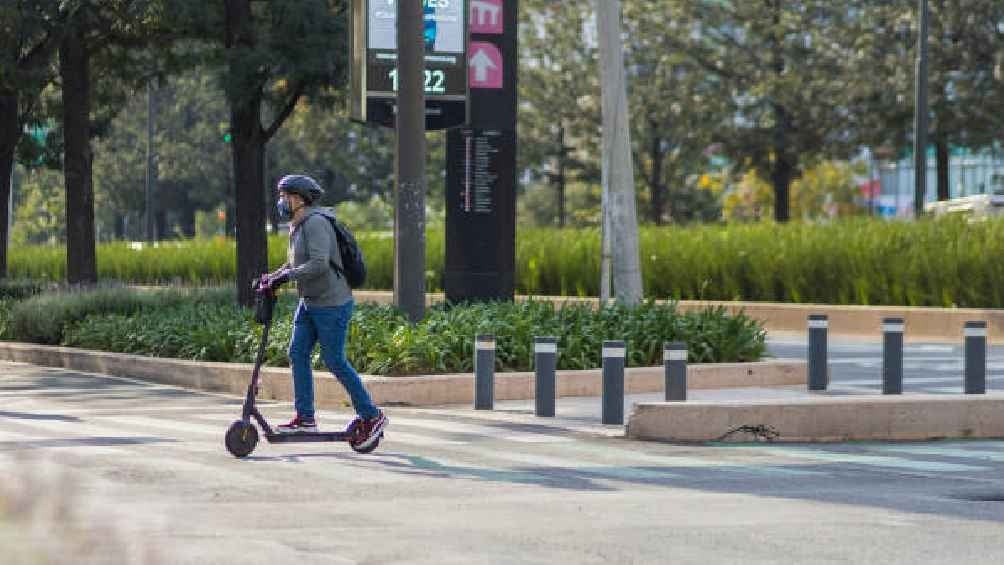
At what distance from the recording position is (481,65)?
20.1 metres

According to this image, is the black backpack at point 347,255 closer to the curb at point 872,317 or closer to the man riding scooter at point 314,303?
the man riding scooter at point 314,303

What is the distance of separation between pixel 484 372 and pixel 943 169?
3131 centimetres

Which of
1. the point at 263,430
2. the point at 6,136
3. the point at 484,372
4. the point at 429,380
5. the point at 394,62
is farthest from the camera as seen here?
the point at 6,136

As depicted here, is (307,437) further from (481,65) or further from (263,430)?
(481,65)

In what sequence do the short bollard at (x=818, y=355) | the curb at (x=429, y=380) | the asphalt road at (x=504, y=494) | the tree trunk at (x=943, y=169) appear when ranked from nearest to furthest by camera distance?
1. the asphalt road at (x=504, y=494)
2. the curb at (x=429, y=380)
3. the short bollard at (x=818, y=355)
4. the tree trunk at (x=943, y=169)

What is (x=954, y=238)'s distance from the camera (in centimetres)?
2834

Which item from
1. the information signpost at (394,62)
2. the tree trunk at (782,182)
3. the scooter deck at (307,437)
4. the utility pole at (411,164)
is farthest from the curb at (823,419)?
the tree trunk at (782,182)

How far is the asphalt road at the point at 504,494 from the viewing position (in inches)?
301

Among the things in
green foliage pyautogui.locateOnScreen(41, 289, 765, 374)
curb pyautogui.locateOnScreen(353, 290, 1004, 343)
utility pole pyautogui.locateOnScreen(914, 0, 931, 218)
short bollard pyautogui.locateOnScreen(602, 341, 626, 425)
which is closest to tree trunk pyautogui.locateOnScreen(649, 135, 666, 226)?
utility pole pyautogui.locateOnScreen(914, 0, 931, 218)

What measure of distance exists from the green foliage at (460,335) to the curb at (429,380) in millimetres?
325

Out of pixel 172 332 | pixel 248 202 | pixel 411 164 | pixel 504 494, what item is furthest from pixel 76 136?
pixel 504 494

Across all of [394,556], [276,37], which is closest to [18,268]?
[276,37]

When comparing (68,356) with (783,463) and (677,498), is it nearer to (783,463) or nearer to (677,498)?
(783,463)

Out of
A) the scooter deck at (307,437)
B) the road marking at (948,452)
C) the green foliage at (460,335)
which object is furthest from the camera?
the green foliage at (460,335)
